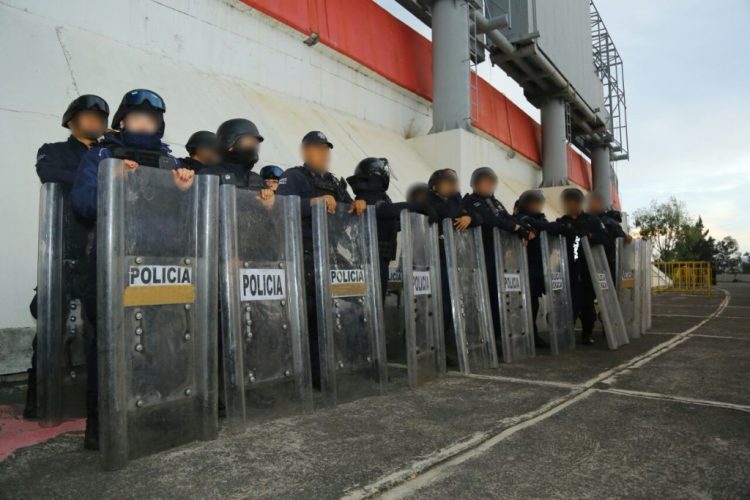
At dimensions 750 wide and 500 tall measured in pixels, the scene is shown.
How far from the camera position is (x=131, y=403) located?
7.18ft

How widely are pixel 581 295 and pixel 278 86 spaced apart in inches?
212

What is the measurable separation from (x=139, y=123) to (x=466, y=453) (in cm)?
233

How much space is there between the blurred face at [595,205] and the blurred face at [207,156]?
4.79m

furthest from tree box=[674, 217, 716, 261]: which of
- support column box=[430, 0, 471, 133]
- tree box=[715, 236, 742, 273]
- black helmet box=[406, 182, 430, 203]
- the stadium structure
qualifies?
black helmet box=[406, 182, 430, 203]

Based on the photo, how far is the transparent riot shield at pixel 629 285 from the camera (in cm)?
654

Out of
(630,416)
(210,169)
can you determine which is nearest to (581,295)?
(630,416)

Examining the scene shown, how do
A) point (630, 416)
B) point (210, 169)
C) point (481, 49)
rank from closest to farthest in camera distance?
1. point (630, 416)
2. point (210, 169)
3. point (481, 49)

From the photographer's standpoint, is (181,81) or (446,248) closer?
(446,248)

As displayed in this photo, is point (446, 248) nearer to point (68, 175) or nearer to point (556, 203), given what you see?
point (68, 175)

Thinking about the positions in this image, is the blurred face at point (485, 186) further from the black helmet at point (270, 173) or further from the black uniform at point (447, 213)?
the black helmet at point (270, 173)

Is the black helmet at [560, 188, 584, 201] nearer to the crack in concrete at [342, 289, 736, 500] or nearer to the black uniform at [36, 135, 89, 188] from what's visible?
the crack in concrete at [342, 289, 736, 500]

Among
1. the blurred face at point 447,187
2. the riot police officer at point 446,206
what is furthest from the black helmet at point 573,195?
the blurred face at point 447,187

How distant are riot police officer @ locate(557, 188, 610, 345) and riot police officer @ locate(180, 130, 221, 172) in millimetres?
4171

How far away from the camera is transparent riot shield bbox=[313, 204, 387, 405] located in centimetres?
323
